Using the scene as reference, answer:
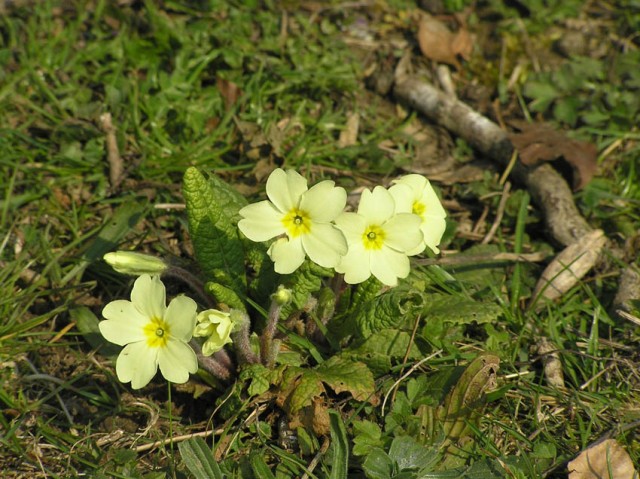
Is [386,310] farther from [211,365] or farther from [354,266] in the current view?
[211,365]

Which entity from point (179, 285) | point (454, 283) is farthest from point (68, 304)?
point (454, 283)

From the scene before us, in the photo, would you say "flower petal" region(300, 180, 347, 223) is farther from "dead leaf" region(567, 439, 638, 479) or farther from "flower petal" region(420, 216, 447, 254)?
"dead leaf" region(567, 439, 638, 479)

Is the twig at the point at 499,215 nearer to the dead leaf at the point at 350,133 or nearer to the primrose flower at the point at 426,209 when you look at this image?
the dead leaf at the point at 350,133

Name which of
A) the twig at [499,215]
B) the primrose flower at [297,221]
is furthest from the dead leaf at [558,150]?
the primrose flower at [297,221]

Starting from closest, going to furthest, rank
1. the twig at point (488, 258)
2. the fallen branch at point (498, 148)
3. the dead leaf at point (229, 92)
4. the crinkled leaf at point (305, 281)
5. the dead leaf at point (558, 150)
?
the crinkled leaf at point (305, 281) < the twig at point (488, 258) < the fallen branch at point (498, 148) < the dead leaf at point (558, 150) < the dead leaf at point (229, 92)

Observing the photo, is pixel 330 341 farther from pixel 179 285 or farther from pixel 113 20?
pixel 113 20

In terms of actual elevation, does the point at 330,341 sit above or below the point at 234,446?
above

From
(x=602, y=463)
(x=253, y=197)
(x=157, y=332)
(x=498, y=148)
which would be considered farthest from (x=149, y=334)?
(x=498, y=148)
